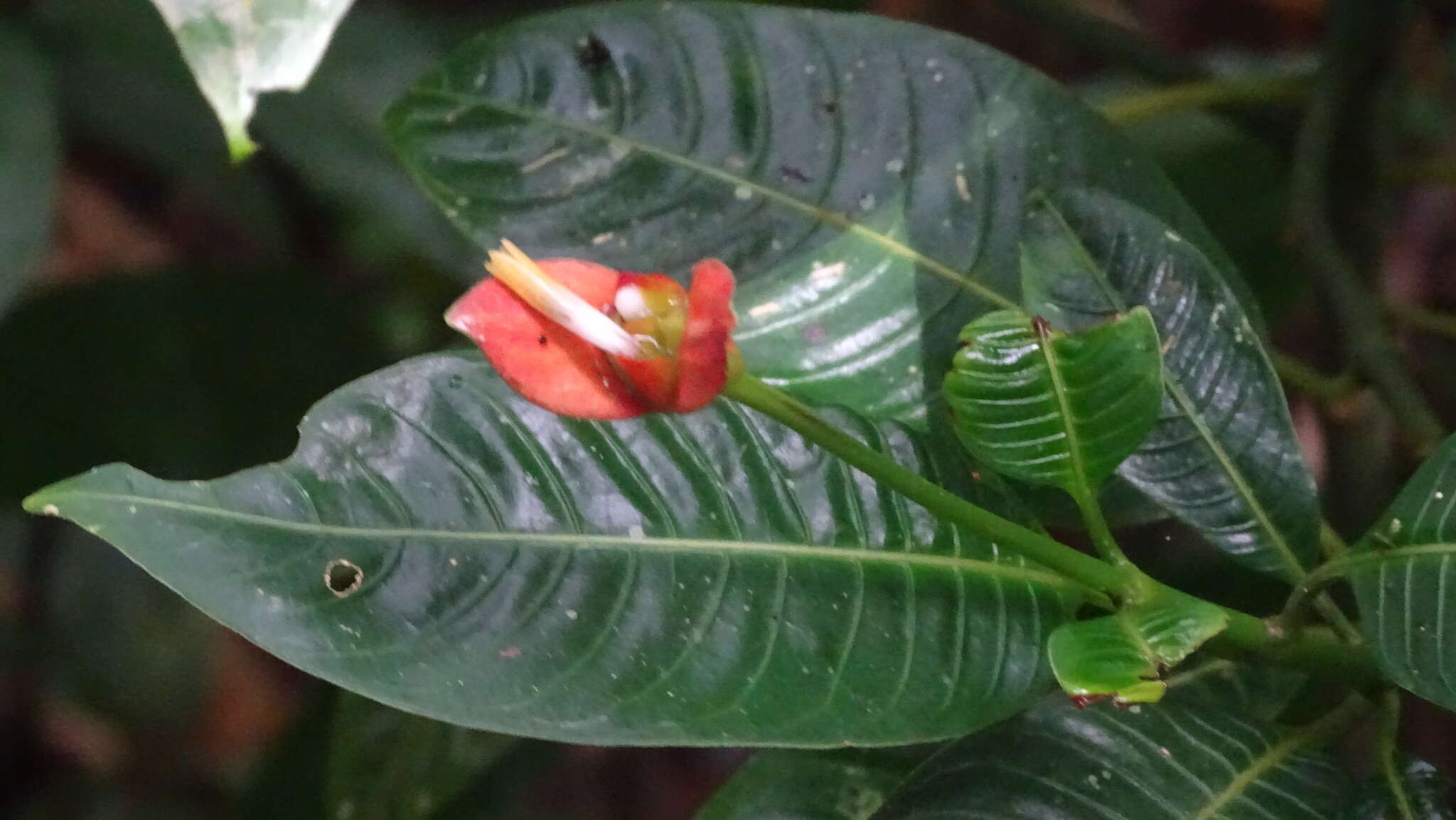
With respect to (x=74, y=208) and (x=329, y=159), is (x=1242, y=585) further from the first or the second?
(x=74, y=208)

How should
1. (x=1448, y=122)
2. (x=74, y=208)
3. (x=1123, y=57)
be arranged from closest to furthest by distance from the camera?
(x=1123, y=57) → (x=1448, y=122) → (x=74, y=208)

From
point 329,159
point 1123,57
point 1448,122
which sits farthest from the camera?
Answer: point 1448,122

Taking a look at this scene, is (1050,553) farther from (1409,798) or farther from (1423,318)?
(1423,318)

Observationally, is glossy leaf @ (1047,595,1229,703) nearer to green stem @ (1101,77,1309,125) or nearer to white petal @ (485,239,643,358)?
white petal @ (485,239,643,358)

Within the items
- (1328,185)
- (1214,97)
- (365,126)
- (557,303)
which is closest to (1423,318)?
(1328,185)

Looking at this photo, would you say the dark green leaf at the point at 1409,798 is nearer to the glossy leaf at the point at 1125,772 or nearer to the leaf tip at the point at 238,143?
the glossy leaf at the point at 1125,772

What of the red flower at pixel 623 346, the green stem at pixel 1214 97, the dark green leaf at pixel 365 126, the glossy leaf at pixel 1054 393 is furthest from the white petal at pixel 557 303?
the dark green leaf at pixel 365 126

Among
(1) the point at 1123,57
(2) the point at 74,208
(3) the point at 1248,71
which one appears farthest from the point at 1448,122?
(2) the point at 74,208
